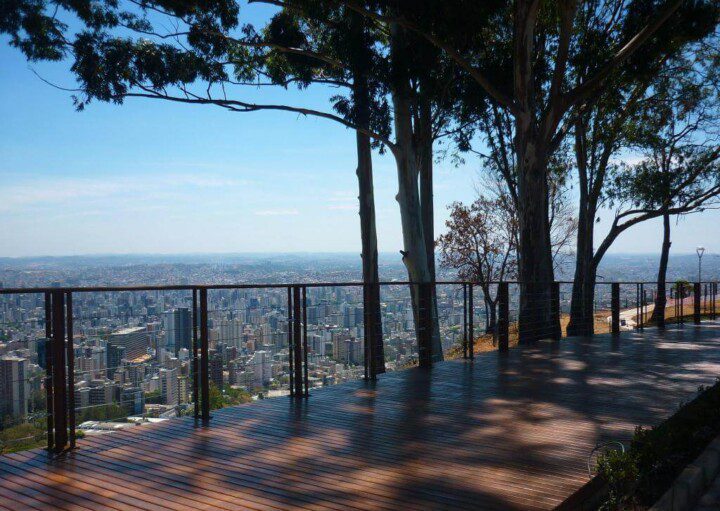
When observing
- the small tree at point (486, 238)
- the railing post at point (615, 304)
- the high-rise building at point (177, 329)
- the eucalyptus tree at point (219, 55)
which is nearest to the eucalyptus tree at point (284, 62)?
the eucalyptus tree at point (219, 55)

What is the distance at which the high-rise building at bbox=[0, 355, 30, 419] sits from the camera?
13.7 feet

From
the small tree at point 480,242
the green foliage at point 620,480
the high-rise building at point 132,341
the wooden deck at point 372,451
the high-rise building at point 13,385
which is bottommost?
the wooden deck at point 372,451

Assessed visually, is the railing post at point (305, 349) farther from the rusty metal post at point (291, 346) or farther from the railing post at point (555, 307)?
the railing post at point (555, 307)

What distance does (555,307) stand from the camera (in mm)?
12039

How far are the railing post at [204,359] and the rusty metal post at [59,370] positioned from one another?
1105 millimetres

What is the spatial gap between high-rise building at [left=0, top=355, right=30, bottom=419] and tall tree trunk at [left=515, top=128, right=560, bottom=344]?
8954mm

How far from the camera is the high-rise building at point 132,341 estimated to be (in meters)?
4.84

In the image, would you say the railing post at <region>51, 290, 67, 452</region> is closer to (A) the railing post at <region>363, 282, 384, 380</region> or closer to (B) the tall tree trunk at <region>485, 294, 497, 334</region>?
(A) the railing post at <region>363, 282, 384, 380</region>

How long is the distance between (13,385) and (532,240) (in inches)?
394

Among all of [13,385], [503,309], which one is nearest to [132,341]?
[13,385]

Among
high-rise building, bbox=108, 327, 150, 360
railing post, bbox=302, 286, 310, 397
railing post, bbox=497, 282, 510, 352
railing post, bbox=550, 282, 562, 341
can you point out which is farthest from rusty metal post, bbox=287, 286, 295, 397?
railing post, bbox=550, 282, 562, 341

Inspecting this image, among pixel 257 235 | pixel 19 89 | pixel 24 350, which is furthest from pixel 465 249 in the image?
pixel 24 350

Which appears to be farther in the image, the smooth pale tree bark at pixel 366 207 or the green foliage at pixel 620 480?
the smooth pale tree bark at pixel 366 207

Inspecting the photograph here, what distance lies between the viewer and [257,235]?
22922mm
